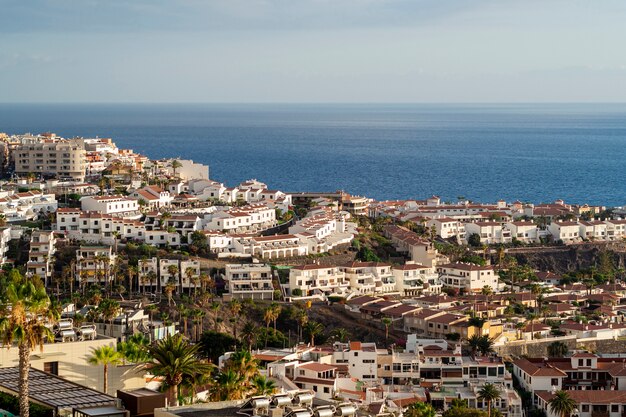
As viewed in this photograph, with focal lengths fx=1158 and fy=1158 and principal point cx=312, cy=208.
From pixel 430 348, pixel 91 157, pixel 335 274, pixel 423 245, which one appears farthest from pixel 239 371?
pixel 91 157

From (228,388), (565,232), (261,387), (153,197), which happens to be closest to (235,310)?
(153,197)

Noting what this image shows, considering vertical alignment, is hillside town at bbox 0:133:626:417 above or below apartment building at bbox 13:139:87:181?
below

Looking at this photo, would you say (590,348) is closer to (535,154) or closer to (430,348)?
(430,348)

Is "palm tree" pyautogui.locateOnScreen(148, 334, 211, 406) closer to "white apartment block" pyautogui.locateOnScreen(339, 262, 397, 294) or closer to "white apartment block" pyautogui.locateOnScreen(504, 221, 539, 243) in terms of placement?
"white apartment block" pyautogui.locateOnScreen(339, 262, 397, 294)

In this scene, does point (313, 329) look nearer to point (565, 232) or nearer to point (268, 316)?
point (268, 316)

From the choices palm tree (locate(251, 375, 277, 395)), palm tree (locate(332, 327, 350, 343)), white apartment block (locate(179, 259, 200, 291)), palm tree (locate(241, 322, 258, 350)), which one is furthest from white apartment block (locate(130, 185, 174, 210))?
palm tree (locate(251, 375, 277, 395))

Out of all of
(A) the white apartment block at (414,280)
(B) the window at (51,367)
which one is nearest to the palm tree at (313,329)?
(A) the white apartment block at (414,280)
